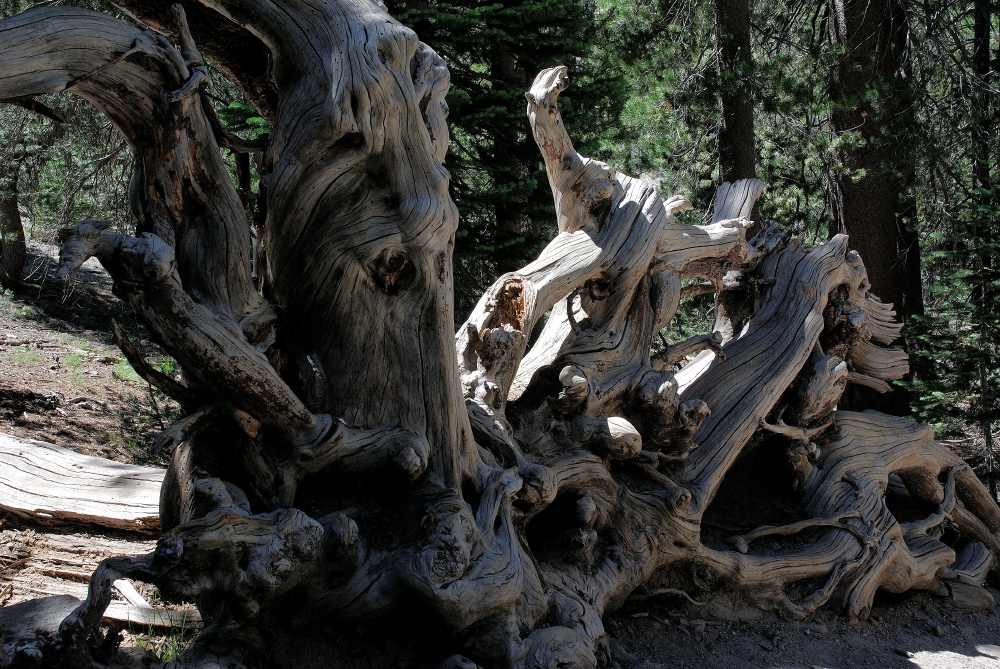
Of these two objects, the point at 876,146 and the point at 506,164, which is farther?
the point at 876,146

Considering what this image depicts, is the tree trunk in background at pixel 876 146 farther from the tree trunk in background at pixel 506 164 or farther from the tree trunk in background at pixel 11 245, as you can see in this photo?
the tree trunk in background at pixel 11 245

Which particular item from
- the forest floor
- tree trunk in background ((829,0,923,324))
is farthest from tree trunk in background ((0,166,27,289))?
tree trunk in background ((829,0,923,324))

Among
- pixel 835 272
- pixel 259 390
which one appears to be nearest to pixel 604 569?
pixel 259 390

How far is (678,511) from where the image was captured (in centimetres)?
536

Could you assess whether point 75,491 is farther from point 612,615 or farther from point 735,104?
point 735,104

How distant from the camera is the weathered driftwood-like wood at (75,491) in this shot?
5.28m

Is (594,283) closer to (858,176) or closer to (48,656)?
(48,656)

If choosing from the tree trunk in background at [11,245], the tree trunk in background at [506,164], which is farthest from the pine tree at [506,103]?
the tree trunk in background at [11,245]

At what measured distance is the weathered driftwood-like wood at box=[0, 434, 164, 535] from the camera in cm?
528

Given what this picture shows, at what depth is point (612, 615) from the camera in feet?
17.0

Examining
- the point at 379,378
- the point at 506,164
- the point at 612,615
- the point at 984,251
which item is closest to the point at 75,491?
the point at 379,378

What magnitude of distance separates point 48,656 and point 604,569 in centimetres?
291

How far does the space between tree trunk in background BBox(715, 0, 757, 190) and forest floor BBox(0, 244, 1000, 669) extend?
4.92 m

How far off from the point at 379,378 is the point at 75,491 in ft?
8.39
